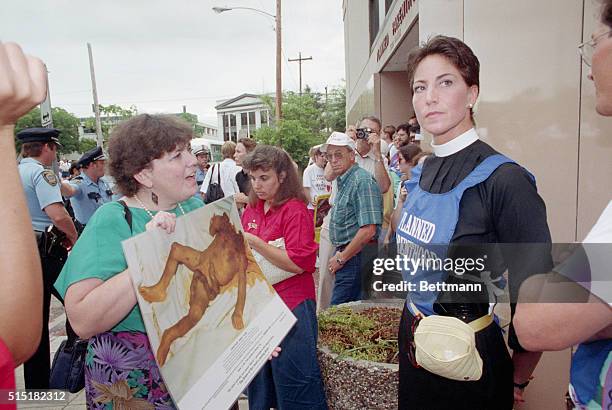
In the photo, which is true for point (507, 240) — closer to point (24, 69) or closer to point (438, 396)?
point (438, 396)

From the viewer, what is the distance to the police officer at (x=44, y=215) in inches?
140

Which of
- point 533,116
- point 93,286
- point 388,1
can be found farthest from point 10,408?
point 388,1

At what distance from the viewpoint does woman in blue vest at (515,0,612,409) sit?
3.11 ft

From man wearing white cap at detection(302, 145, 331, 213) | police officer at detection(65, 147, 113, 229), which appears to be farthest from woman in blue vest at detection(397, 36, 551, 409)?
man wearing white cap at detection(302, 145, 331, 213)

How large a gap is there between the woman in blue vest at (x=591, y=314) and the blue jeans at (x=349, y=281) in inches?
103

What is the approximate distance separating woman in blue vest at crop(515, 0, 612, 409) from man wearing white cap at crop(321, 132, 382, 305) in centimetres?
243

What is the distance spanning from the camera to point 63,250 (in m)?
3.71

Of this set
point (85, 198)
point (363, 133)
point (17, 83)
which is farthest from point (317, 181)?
point (17, 83)

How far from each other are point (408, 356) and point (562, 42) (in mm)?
1862

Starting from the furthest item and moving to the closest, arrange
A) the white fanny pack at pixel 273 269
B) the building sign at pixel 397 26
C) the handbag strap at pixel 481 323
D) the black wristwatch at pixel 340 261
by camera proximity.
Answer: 1. the building sign at pixel 397 26
2. the black wristwatch at pixel 340 261
3. the white fanny pack at pixel 273 269
4. the handbag strap at pixel 481 323

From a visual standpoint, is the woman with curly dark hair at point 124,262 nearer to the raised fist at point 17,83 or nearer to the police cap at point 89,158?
the raised fist at point 17,83

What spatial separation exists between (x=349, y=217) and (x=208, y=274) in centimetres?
228

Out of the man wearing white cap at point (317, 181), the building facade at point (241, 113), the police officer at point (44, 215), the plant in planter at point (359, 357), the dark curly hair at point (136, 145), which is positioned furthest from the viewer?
the building facade at point (241, 113)

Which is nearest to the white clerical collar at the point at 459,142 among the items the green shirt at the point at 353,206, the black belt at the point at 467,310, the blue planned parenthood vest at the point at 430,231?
the blue planned parenthood vest at the point at 430,231
